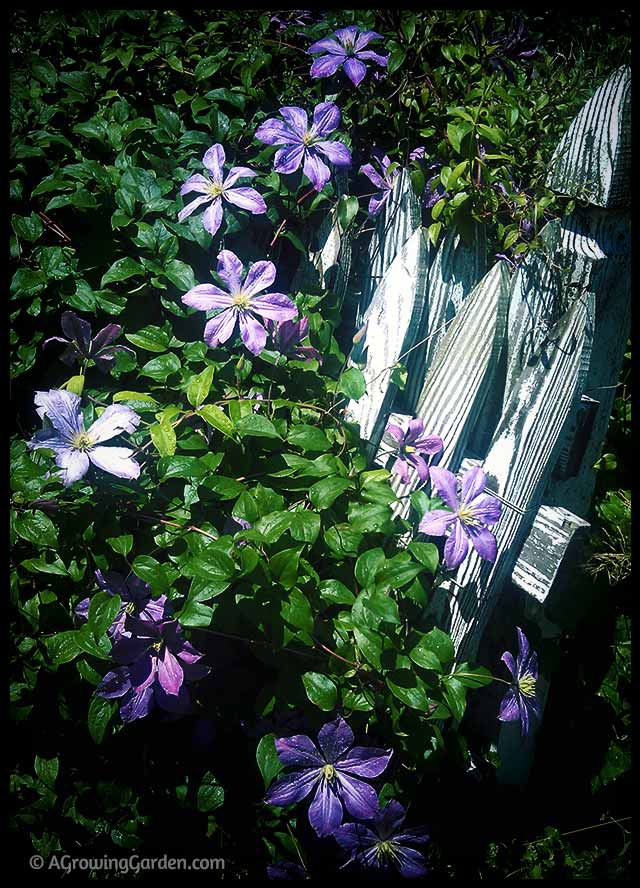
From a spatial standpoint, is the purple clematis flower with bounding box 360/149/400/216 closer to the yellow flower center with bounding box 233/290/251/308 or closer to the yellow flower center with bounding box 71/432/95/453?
the yellow flower center with bounding box 233/290/251/308

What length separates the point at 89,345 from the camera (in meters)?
1.08

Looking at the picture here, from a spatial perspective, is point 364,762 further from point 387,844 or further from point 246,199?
point 246,199

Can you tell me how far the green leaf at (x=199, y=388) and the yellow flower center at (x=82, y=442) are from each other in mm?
185

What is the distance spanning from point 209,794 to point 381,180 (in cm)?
129

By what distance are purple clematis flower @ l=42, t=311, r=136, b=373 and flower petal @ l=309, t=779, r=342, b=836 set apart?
0.83 m

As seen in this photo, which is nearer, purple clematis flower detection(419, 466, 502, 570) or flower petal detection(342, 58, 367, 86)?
purple clematis flower detection(419, 466, 502, 570)

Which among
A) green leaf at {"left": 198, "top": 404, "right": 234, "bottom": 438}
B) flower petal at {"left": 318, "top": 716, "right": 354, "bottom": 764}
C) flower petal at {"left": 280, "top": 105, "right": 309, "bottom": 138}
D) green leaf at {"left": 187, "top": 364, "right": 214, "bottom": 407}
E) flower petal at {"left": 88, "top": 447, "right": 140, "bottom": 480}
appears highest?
flower petal at {"left": 280, "top": 105, "right": 309, "bottom": 138}

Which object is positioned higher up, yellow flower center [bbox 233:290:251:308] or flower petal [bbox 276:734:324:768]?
yellow flower center [bbox 233:290:251:308]

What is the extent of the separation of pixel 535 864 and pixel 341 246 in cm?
147

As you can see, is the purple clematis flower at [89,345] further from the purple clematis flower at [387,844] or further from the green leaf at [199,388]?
the purple clematis flower at [387,844]

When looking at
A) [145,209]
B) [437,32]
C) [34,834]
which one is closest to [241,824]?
[34,834]

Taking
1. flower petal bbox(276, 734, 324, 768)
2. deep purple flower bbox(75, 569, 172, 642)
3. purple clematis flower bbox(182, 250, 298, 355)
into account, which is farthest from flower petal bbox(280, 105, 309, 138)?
flower petal bbox(276, 734, 324, 768)

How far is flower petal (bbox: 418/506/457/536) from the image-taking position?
102cm

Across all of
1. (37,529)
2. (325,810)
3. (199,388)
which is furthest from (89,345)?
(325,810)
